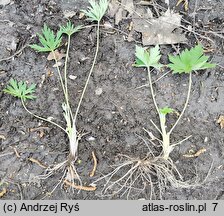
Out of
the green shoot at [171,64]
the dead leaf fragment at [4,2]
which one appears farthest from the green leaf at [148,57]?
the dead leaf fragment at [4,2]

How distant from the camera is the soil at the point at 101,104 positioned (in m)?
2.36

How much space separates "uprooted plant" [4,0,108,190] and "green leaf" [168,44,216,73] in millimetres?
484

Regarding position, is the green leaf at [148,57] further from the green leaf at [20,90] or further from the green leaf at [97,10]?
the green leaf at [20,90]

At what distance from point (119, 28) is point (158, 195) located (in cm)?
109

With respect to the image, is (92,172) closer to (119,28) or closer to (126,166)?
(126,166)

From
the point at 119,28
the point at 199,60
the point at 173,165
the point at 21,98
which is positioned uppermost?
the point at 119,28

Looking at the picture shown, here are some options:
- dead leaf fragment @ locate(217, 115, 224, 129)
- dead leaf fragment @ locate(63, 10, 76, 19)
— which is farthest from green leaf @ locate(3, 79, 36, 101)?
dead leaf fragment @ locate(217, 115, 224, 129)

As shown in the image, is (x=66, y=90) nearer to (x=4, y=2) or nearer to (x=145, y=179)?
(x=145, y=179)

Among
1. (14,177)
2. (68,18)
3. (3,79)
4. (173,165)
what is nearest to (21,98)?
(3,79)

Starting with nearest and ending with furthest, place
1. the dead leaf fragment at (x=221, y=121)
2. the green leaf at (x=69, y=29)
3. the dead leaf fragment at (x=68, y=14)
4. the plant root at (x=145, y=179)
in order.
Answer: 1. the plant root at (x=145, y=179)
2. the dead leaf fragment at (x=221, y=121)
3. the green leaf at (x=69, y=29)
4. the dead leaf fragment at (x=68, y=14)

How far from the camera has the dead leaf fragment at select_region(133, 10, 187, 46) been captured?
8.64 ft

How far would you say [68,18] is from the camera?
107 inches

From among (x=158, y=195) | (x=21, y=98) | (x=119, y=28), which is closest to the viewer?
(x=158, y=195)

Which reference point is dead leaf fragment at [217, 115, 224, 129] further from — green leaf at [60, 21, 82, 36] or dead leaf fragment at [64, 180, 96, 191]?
green leaf at [60, 21, 82, 36]
